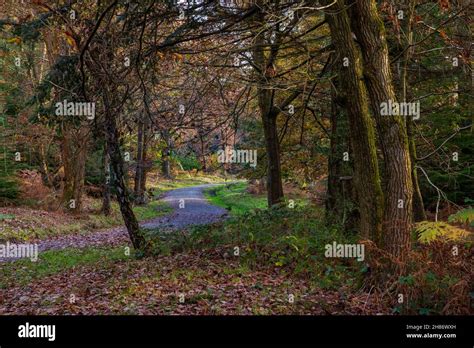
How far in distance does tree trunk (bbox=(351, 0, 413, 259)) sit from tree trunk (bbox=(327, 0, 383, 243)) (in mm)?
139

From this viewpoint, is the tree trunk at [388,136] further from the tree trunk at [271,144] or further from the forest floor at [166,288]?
the tree trunk at [271,144]

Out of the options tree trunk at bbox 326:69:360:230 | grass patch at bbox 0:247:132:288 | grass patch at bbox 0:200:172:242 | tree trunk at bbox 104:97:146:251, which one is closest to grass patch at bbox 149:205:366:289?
tree trunk at bbox 326:69:360:230

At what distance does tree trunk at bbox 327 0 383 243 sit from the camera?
20.9 feet

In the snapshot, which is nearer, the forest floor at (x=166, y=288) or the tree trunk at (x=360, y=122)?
the forest floor at (x=166, y=288)

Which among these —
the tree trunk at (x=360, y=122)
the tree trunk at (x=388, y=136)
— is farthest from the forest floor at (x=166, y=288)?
the tree trunk at (x=360, y=122)

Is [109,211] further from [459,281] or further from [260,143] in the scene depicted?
[459,281]

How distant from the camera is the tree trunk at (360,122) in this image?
6.36m

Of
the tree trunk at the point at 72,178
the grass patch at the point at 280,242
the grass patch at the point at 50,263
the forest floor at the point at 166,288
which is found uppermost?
the tree trunk at the point at 72,178

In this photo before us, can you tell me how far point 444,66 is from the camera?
11.0m

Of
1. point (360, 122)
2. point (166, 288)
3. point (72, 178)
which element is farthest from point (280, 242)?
point (72, 178)

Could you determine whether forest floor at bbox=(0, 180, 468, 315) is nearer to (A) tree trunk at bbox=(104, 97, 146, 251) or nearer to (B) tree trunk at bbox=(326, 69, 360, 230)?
(B) tree trunk at bbox=(326, 69, 360, 230)

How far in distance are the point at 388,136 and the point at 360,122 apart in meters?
0.45

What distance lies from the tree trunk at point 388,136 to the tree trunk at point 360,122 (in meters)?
0.14

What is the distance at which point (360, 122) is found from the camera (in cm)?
644
